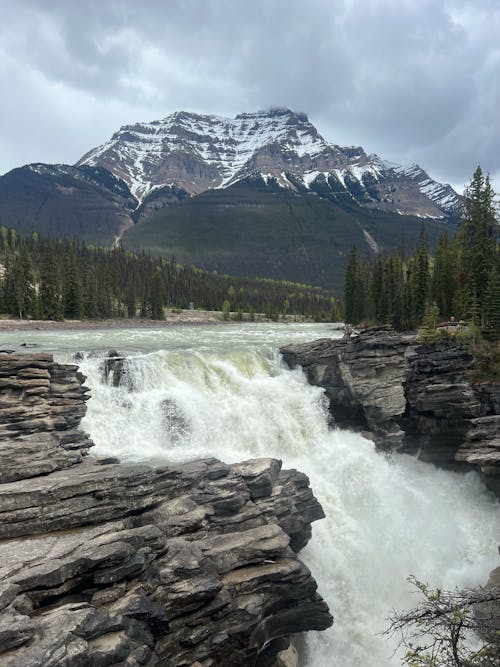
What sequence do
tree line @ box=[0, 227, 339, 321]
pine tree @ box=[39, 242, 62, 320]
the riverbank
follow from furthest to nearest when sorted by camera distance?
1. tree line @ box=[0, 227, 339, 321]
2. pine tree @ box=[39, 242, 62, 320]
3. the riverbank

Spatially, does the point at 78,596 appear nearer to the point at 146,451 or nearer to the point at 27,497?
the point at 27,497

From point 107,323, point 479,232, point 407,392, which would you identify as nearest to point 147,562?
point 407,392

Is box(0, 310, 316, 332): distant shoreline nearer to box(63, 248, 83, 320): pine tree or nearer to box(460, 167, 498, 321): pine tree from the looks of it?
box(63, 248, 83, 320): pine tree

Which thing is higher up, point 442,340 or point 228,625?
point 442,340

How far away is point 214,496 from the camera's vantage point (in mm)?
17703

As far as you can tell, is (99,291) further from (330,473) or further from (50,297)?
(330,473)

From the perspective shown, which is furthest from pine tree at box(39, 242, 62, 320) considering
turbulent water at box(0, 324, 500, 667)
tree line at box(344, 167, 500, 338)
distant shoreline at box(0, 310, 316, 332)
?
tree line at box(344, 167, 500, 338)

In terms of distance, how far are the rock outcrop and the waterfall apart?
71.1 inches

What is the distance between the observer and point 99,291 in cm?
11069

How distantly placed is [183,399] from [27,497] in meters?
15.8

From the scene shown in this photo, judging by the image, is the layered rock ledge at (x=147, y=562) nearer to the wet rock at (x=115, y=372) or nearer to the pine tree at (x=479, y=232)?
the wet rock at (x=115, y=372)

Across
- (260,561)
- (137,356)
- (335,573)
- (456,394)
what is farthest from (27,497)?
(456,394)

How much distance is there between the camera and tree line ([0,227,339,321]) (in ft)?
298

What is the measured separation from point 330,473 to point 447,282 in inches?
1944
